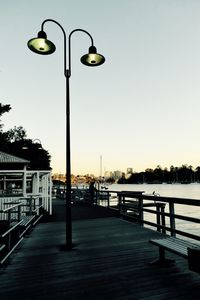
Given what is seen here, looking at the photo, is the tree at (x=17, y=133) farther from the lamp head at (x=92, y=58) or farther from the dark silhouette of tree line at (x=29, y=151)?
the lamp head at (x=92, y=58)

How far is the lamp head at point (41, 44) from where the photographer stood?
6.30 metres

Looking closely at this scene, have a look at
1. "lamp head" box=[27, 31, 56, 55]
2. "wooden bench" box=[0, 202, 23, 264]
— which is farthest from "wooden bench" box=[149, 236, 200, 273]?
"lamp head" box=[27, 31, 56, 55]

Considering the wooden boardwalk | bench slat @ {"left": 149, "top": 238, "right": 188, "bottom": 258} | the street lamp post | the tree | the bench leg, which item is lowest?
the wooden boardwalk

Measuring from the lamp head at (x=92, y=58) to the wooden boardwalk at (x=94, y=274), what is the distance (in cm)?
502

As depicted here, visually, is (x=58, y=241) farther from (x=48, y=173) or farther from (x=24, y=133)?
(x=24, y=133)

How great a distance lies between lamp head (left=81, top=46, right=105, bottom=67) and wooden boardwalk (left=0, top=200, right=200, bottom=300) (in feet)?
16.5

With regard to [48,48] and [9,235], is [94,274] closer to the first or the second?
[9,235]

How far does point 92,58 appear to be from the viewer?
22.7 feet

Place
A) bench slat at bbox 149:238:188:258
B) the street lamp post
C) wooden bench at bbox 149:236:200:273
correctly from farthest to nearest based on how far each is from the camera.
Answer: the street lamp post
bench slat at bbox 149:238:188:258
wooden bench at bbox 149:236:200:273

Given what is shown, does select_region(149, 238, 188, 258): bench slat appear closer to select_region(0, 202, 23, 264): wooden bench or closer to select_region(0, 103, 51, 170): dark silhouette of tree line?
select_region(0, 202, 23, 264): wooden bench

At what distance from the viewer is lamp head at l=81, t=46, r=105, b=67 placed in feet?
22.5

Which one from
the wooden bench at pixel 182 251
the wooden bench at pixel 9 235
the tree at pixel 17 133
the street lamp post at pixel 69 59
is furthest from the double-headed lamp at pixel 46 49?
the tree at pixel 17 133

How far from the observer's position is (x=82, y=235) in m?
7.91

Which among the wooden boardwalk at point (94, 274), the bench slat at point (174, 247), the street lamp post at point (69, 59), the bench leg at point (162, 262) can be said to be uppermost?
the street lamp post at point (69, 59)
